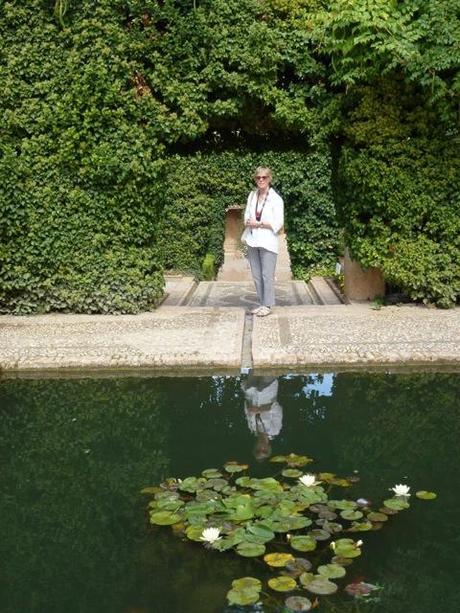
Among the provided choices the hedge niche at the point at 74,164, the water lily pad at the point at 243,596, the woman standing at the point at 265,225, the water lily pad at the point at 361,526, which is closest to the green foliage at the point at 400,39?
the woman standing at the point at 265,225

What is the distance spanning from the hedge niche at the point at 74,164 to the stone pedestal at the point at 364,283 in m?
2.39

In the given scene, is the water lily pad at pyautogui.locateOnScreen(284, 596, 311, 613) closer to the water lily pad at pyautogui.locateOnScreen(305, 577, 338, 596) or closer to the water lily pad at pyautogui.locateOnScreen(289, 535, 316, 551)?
the water lily pad at pyautogui.locateOnScreen(305, 577, 338, 596)

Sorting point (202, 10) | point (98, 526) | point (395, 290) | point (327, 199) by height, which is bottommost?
point (98, 526)

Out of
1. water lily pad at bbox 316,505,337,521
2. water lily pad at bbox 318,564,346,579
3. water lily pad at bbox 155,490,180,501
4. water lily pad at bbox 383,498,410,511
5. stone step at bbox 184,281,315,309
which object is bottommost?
water lily pad at bbox 155,490,180,501

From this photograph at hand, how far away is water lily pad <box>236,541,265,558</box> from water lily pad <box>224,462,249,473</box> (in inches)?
30.4

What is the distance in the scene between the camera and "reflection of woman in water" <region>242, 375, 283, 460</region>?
406cm

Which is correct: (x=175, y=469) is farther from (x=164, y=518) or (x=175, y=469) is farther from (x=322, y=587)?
(x=322, y=587)

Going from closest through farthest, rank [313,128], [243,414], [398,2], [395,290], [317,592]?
1. [317,592]
2. [243,414]
3. [398,2]
4. [313,128]
5. [395,290]

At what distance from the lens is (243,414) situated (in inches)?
181

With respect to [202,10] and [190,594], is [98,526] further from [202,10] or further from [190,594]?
[202,10]

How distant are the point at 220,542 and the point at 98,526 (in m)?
0.59

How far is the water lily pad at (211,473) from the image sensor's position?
3.55 meters

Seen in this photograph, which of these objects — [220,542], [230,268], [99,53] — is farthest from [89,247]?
[230,268]

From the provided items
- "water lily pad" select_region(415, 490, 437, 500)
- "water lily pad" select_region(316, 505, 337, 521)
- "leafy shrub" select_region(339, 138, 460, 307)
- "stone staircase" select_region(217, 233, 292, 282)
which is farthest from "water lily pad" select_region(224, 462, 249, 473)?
"stone staircase" select_region(217, 233, 292, 282)
